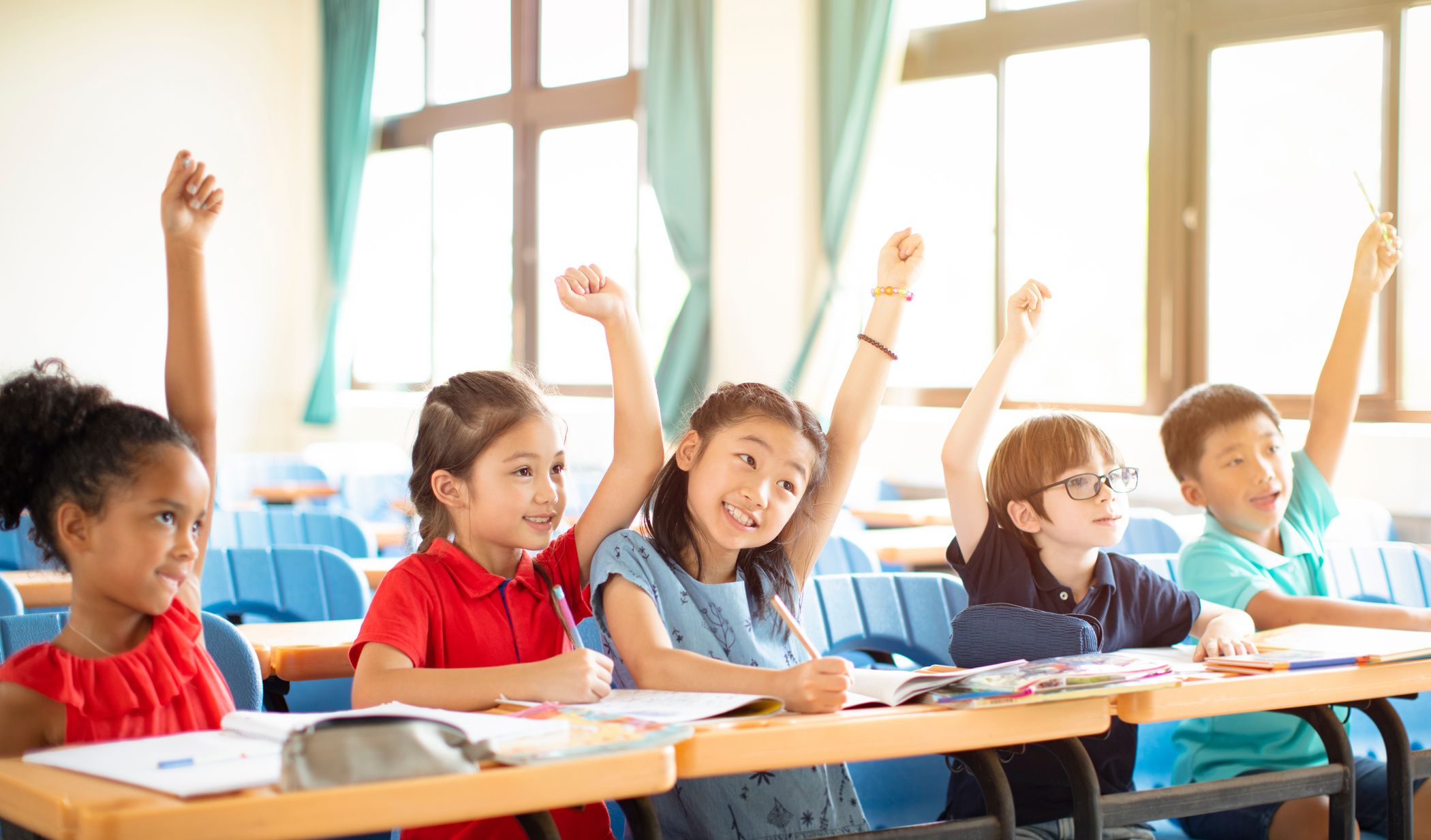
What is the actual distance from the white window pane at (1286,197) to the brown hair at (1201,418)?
85.9 inches

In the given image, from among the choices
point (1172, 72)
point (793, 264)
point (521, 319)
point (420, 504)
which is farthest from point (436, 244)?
point (420, 504)

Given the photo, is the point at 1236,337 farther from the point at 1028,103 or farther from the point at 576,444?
the point at 576,444

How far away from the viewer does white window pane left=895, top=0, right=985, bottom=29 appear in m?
5.03

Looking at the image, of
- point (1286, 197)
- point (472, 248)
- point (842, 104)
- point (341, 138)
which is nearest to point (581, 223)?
point (472, 248)

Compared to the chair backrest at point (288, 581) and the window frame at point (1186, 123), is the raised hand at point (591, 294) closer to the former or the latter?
the chair backrest at point (288, 581)

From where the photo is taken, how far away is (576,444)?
6.28 m

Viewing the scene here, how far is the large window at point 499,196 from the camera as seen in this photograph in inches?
254

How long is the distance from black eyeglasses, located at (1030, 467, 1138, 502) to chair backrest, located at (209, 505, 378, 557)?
1.88m

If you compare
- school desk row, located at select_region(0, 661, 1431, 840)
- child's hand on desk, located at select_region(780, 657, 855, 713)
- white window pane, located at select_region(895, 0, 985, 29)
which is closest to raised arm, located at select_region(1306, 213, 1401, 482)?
school desk row, located at select_region(0, 661, 1431, 840)

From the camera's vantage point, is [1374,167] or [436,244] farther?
[436,244]

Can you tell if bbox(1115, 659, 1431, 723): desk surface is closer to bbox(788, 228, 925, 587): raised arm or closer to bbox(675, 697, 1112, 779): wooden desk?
bbox(675, 697, 1112, 779): wooden desk

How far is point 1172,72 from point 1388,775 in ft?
11.3

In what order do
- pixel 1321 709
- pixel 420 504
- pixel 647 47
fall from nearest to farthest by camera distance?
pixel 1321 709, pixel 420 504, pixel 647 47

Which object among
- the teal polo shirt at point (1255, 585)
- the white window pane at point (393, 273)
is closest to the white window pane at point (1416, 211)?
the teal polo shirt at point (1255, 585)
